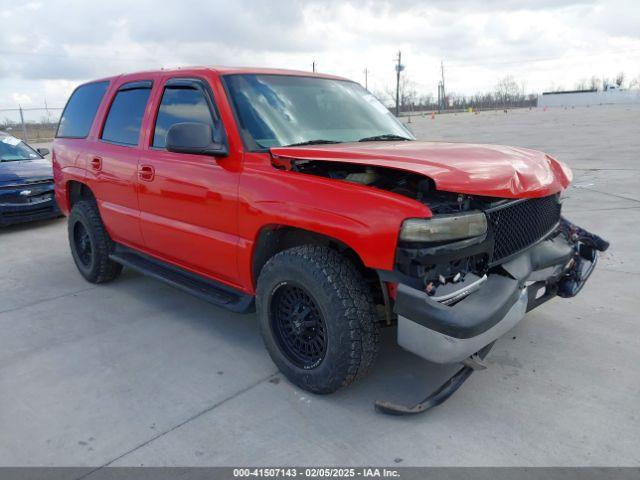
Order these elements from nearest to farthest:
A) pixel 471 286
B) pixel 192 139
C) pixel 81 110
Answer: pixel 471 286
pixel 192 139
pixel 81 110

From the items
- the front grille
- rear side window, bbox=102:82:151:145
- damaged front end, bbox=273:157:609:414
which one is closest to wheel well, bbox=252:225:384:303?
damaged front end, bbox=273:157:609:414

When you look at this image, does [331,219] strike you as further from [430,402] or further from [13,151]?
[13,151]

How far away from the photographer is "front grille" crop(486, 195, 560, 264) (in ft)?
9.14

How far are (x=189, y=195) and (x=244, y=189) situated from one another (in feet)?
1.97

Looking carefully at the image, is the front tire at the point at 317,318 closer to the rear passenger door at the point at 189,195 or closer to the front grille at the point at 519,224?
the rear passenger door at the point at 189,195

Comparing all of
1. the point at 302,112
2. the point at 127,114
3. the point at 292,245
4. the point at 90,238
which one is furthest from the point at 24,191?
the point at 292,245

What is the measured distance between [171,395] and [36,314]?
202 centimetres

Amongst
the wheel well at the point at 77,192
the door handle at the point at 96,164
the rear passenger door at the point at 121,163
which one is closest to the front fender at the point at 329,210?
the rear passenger door at the point at 121,163

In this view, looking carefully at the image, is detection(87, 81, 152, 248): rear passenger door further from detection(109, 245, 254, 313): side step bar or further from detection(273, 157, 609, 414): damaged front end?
detection(273, 157, 609, 414): damaged front end

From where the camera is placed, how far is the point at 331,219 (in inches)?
106

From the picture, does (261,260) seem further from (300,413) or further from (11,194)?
(11,194)

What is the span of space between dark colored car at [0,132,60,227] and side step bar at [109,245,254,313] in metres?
3.64

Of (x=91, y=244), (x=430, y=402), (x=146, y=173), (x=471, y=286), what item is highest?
(x=146, y=173)

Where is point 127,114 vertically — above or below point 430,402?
above
